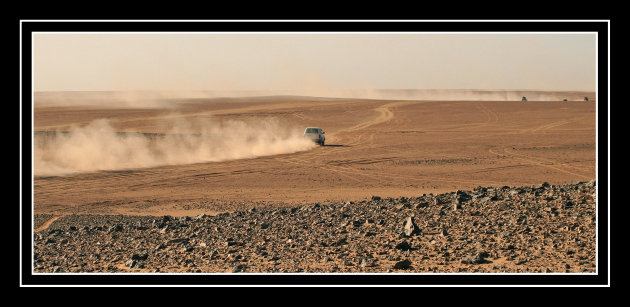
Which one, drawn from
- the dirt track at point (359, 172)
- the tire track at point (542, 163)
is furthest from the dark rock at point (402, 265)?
the tire track at point (542, 163)

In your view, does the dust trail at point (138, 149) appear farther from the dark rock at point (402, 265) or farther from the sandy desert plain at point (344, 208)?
the dark rock at point (402, 265)

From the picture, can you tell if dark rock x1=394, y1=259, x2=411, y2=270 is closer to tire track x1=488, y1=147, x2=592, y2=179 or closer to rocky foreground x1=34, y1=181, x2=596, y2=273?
rocky foreground x1=34, y1=181, x2=596, y2=273

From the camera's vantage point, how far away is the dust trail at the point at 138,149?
3203 cm

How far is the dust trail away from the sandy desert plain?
482 mm

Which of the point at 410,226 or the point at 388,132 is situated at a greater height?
the point at 388,132

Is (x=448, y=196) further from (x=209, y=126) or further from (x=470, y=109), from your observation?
(x=470, y=109)

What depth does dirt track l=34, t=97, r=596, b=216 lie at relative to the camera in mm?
22588

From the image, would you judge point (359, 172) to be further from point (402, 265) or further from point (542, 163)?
point (402, 265)

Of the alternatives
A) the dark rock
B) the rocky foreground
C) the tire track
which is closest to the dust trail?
the tire track

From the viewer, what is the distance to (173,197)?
23016 millimetres

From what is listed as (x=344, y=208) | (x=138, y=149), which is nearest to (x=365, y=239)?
(x=344, y=208)

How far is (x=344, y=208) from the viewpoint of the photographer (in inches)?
596
